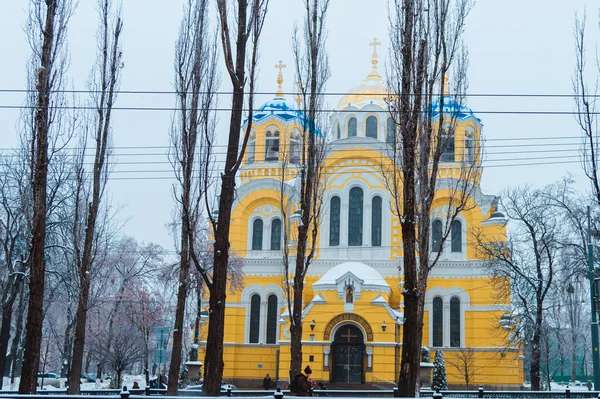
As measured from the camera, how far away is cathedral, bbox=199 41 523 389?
34.4 m

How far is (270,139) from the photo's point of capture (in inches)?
1613

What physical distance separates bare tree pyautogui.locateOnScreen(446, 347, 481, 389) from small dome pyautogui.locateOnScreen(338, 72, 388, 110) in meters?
14.0

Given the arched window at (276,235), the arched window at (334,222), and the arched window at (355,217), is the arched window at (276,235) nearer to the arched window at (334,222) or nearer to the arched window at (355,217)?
the arched window at (334,222)

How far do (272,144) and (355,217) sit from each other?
6461mm

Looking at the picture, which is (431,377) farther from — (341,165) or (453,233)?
(341,165)

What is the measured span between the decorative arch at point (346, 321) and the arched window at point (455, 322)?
4.80m

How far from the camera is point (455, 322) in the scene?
36.6m

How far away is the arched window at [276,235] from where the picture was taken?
128ft

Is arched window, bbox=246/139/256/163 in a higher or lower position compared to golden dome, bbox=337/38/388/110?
lower

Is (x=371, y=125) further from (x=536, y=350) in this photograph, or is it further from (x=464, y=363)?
(x=536, y=350)

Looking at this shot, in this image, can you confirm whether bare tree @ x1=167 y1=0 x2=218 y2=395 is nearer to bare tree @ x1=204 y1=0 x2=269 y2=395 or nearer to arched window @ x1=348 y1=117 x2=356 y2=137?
bare tree @ x1=204 y1=0 x2=269 y2=395

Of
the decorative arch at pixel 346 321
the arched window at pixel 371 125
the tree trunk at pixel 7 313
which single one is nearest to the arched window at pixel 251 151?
the arched window at pixel 371 125

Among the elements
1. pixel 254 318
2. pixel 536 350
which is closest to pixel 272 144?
pixel 254 318

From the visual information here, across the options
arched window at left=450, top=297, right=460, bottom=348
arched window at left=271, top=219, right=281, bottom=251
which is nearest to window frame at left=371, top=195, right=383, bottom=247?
arched window at left=450, top=297, right=460, bottom=348
